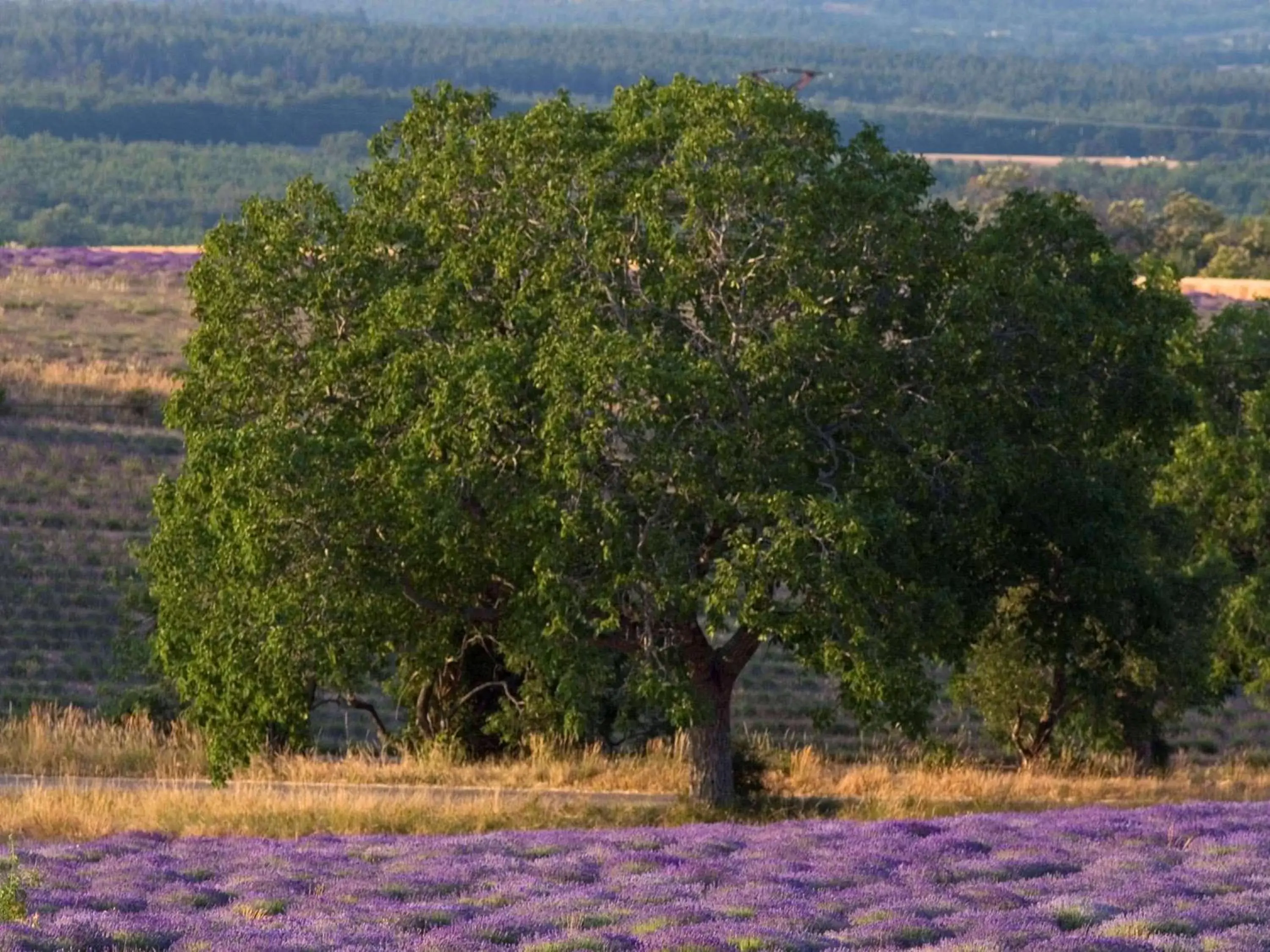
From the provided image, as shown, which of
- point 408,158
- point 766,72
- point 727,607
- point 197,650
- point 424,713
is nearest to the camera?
point 727,607

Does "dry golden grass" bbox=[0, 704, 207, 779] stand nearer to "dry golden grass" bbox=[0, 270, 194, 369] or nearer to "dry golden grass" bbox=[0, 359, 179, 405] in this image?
"dry golden grass" bbox=[0, 359, 179, 405]

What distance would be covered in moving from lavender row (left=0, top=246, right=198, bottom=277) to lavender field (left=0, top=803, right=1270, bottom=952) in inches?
3039

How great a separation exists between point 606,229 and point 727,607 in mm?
3998

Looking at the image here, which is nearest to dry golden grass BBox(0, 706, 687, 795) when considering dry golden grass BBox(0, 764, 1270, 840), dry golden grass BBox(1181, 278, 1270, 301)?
dry golden grass BBox(0, 764, 1270, 840)

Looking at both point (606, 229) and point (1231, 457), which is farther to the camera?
point (1231, 457)

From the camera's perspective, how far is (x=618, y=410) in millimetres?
20344

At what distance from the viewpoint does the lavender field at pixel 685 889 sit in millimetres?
13211

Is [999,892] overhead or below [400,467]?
below

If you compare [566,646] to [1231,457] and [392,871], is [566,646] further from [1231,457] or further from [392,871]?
[1231,457]

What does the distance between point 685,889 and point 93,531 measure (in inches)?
1383

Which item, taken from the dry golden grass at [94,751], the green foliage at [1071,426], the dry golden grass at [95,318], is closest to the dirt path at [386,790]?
the dry golden grass at [94,751]

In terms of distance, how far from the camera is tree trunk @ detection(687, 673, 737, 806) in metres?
23.5

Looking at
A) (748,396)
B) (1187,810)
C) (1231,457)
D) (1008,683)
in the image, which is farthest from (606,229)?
(1231,457)

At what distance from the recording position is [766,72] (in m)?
34.4
